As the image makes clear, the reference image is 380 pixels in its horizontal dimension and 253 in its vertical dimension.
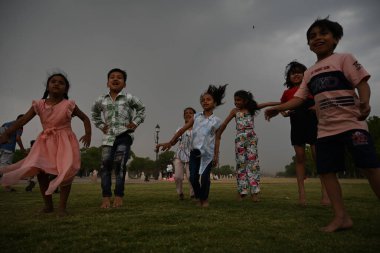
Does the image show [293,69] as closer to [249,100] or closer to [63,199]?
[249,100]

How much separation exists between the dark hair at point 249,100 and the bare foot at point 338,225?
4219mm

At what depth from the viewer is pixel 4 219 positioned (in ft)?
12.8

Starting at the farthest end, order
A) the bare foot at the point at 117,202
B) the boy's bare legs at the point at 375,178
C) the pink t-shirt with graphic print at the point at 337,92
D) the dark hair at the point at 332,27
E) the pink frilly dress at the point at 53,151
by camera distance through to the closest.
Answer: the bare foot at the point at 117,202, the pink frilly dress at the point at 53,151, the dark hair at the point at 332,27, the pink t-shirt with graphic print at the point at 337,92, the boy's bare legs at the point at 375,178

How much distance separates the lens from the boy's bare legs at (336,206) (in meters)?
3.27

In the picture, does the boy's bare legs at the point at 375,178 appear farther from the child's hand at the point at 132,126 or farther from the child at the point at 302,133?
the child's hand at the point at 132,126

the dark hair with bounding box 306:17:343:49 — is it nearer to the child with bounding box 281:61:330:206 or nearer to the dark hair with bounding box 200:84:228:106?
the child with bounding box 281:61:330:206

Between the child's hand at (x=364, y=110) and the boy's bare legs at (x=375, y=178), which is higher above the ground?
the child's hand at (x=364, y=110)

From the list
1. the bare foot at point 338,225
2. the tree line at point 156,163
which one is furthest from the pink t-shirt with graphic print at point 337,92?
the tree line at point 156,163

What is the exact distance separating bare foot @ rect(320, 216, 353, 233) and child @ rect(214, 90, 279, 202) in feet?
11.4

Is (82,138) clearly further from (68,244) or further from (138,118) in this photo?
(68,244)

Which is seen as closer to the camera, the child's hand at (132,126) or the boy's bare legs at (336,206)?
the boy's bare legs at (336,206)

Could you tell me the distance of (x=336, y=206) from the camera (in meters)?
3.42

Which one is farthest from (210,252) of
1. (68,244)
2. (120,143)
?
(120,143)

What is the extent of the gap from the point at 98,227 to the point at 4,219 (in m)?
1.51
